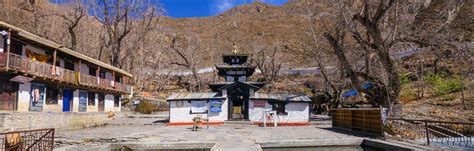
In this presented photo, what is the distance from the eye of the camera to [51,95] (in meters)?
23.6

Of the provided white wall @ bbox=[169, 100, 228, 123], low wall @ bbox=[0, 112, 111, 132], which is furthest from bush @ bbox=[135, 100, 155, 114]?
white wall @ bbox=[169, 100, 228, 123]

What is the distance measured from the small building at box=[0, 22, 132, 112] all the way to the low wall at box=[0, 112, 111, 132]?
118 inches

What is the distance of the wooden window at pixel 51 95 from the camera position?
23131 mm

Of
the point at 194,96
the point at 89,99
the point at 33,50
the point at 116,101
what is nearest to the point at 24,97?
the point at 33,50

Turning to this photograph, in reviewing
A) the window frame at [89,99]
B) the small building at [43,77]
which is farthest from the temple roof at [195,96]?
the window frame at [89,99]

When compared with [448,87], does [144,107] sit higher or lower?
lower

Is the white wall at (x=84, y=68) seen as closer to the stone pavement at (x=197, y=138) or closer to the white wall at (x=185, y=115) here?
the white wall at (x=185, y=115)

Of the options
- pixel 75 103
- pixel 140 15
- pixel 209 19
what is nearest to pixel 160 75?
pixel 140 15

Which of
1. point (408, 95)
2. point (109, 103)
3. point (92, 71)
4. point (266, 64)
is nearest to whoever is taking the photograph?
point (92, 71)

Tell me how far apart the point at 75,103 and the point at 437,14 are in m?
28.1

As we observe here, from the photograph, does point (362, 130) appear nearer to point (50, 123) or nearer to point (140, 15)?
point (50, 123)

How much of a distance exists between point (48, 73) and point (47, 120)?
4404 mm

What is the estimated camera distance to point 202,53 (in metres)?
75.2

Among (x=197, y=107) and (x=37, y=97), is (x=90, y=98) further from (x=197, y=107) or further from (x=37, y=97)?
(x=197, y=107)
